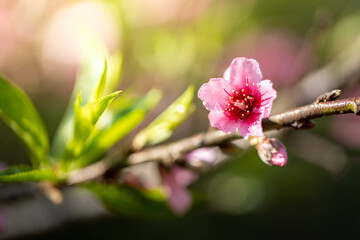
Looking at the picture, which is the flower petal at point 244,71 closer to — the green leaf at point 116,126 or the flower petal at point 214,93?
the flower petal at point 214,93

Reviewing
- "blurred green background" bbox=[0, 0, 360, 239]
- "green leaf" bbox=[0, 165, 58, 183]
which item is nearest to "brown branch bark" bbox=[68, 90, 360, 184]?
"green leaf" bbox=[0, 165, 58, 183]

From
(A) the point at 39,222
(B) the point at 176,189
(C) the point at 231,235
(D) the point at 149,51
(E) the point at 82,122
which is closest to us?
(E) the point at 82,122

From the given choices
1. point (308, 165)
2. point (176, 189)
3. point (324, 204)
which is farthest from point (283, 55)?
point (176, 189)

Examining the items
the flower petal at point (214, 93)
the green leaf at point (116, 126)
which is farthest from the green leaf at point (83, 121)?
the flower petal at point (214, 93)

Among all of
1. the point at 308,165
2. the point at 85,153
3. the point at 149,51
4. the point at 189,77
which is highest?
the point at 149,51

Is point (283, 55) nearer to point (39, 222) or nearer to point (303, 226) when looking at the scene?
point (303, 226)

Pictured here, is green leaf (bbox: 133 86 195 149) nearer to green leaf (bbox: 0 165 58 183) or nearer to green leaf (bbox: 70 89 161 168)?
green leaf (bbox: 70 89 161 168)
